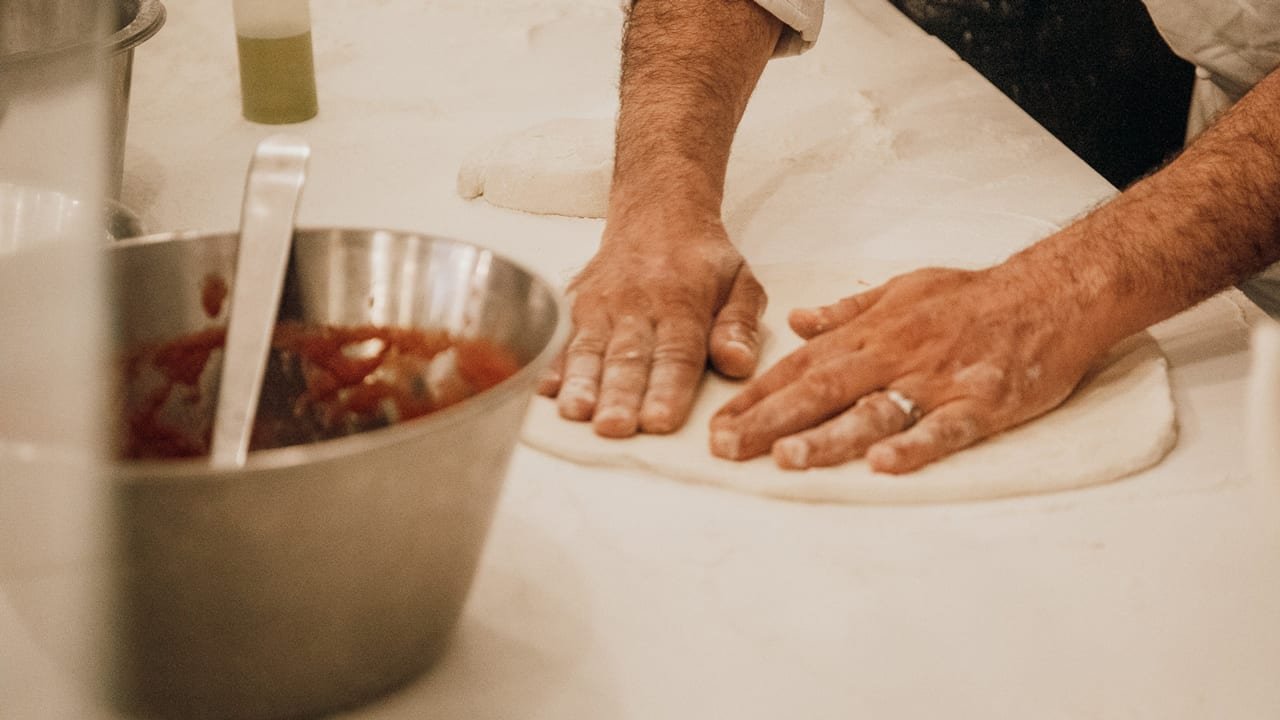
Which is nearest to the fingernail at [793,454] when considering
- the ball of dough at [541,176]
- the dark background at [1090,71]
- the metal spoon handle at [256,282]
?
the metal spoon handle at [256,282]

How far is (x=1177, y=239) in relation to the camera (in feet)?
3.75

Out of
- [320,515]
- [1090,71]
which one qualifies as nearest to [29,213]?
[320,515]

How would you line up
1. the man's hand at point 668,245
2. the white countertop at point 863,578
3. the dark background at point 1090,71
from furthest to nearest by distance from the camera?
the dark background at point 1090,71, the man's hand at point 668,245, the white countertop at point 863,578

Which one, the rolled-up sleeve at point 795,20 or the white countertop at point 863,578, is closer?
the white countertop at point 863,578

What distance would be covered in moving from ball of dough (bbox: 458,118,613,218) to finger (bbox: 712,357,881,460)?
55cm

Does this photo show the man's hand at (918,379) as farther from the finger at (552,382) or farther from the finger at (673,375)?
the finger at (552,382)

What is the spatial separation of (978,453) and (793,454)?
174 millimetres

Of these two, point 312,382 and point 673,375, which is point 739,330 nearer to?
point 673,375

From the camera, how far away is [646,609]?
825 mm

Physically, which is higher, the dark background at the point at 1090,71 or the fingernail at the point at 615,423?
the fingernail at the point at 615,423

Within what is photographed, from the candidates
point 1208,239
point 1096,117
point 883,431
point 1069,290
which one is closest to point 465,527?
point 883,431

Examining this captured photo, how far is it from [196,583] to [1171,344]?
1043mm

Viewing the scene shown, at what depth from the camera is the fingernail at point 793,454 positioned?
992mm

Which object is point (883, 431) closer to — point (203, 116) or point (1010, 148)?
point (1010, 148)
